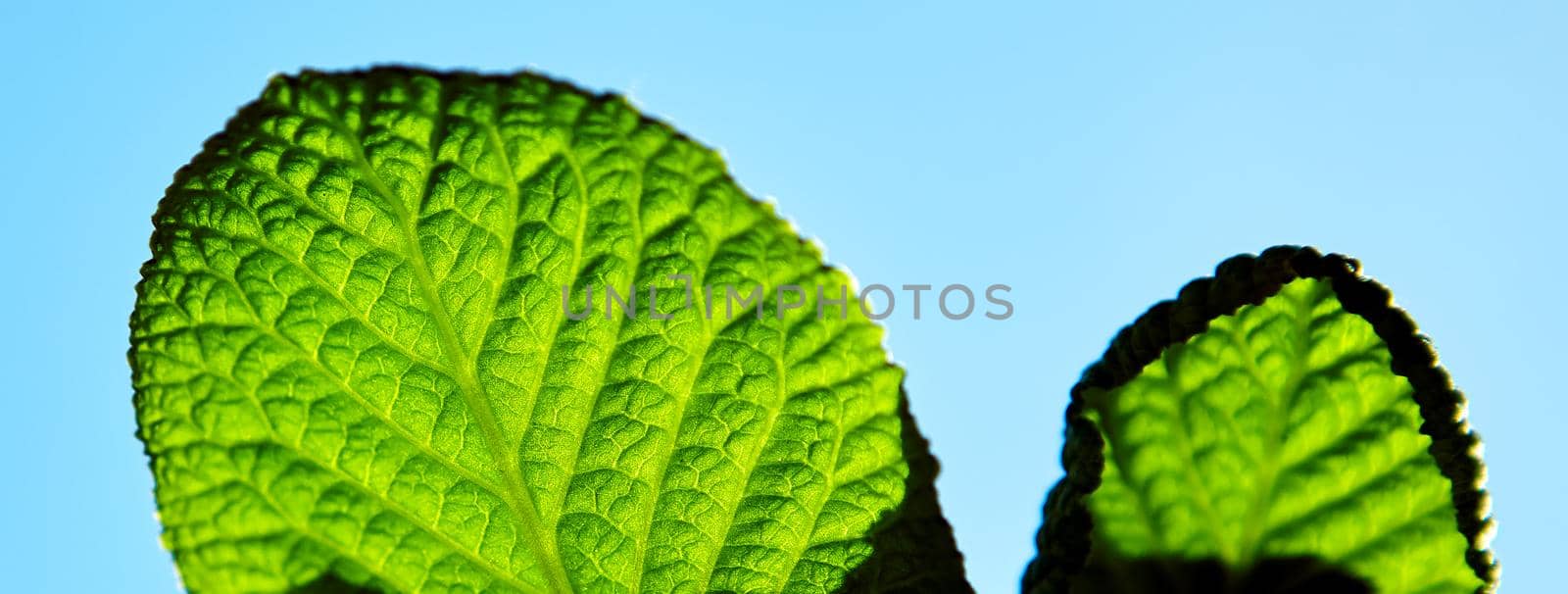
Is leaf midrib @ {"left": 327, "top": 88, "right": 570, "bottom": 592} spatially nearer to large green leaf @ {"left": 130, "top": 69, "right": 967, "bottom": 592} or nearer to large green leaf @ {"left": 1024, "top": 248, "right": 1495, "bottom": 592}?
large green leaf @ {"left": 130, "top": 69, "right": 967, "bottom": 592}

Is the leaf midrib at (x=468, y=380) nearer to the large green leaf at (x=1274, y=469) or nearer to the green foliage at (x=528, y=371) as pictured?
the green foliage at (x=528, y=371)

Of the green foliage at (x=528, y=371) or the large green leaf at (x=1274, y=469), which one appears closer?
the green foliage at (x=528, y=371)

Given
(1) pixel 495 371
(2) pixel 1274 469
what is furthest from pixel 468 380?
(2) pixel 1274 469

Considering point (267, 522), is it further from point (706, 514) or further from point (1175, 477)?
point (1175, 477)

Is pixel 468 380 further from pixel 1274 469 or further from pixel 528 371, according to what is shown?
pixel 1274 469

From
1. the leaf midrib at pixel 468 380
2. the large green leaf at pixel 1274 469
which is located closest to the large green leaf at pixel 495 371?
the leaf midrib at pixel 468 380

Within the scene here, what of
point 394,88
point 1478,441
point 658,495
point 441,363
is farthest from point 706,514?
point 1478,441
